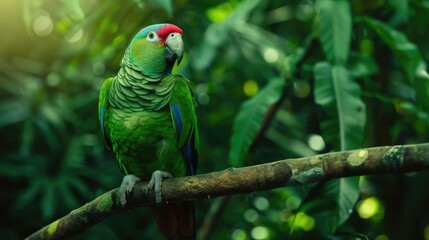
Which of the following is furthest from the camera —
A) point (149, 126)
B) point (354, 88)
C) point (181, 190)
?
point (354, 88)

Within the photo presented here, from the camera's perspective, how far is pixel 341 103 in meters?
1.95

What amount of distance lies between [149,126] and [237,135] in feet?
1.41

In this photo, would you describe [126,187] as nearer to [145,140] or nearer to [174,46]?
[145,140]

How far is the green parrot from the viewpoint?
5.25 ft

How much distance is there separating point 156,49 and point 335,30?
773mm

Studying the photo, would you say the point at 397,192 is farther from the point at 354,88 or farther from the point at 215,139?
the point at 354,88

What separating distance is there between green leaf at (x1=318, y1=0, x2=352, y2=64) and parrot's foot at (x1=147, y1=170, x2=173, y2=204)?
2.50 ft

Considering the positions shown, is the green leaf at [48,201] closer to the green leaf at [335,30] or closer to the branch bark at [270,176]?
the branch bark at [270,176]

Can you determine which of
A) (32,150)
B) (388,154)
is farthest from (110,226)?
(388,154)

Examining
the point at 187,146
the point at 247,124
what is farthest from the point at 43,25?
the point at 187,146

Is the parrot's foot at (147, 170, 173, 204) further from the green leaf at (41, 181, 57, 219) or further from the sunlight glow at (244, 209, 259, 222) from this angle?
the sunlight glow at (244, 209, 259, 222)

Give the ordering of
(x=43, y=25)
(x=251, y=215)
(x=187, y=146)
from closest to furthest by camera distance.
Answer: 1. (x=187, y=146)
2. (x=251, y=215)
3. (x=43, y=25)

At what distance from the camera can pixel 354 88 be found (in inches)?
79.0

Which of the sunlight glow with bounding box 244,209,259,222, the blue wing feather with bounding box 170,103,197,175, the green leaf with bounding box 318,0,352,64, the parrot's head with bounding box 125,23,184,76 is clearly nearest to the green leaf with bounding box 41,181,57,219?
the sunlight glow with bounding box 244,209,259,222
